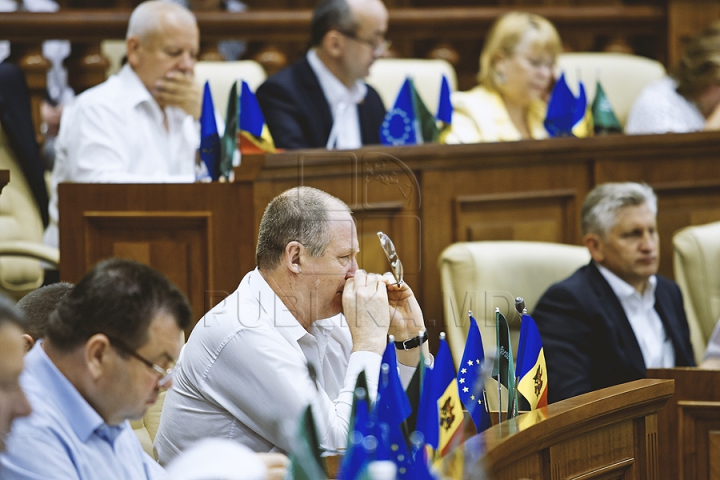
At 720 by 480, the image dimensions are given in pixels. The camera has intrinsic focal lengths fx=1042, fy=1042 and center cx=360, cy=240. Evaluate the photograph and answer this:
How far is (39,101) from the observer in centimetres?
460

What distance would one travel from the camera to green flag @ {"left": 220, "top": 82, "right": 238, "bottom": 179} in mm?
3398

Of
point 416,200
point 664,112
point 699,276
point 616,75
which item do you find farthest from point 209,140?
point 616,75

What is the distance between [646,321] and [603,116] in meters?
1.19

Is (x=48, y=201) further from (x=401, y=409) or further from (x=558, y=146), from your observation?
(x=401, y=409)

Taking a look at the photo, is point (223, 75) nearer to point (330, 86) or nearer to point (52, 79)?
point (330, 86)

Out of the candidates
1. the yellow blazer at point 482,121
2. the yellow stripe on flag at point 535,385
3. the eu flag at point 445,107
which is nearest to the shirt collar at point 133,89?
the eu flag at point 445,107

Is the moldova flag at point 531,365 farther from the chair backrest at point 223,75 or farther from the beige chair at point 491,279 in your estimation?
the chair backrest at point 223,75

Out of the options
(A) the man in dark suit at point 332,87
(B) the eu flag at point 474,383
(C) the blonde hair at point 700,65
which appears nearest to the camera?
(B) the eu flag at point 474,383

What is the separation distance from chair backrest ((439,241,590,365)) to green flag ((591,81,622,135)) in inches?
35.1

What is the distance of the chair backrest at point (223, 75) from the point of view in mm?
Result: 4520

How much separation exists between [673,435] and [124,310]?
1.72 metres

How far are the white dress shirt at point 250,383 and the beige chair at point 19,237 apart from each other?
127cm

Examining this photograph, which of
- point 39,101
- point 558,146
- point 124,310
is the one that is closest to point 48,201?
point 39,101

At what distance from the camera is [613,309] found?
356 cm
